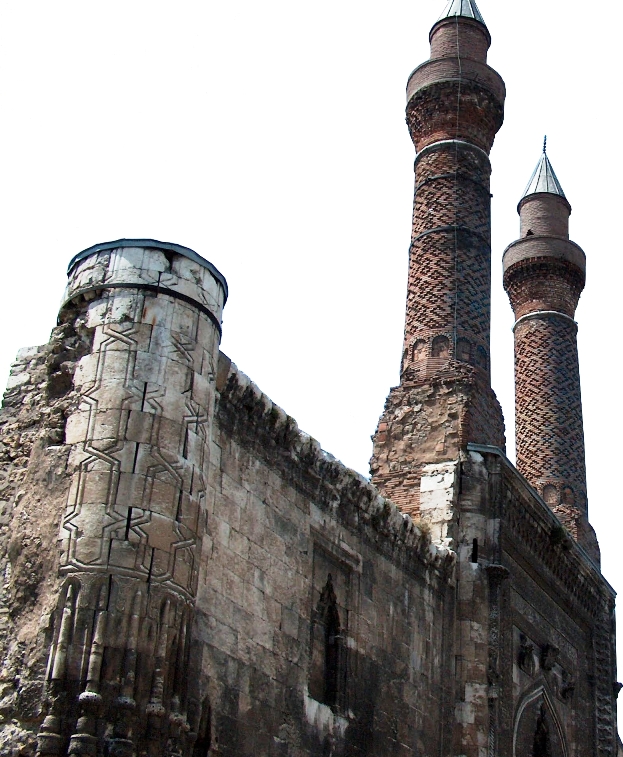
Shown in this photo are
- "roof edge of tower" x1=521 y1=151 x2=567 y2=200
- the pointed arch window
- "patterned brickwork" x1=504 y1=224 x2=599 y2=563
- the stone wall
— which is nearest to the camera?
the stone wall

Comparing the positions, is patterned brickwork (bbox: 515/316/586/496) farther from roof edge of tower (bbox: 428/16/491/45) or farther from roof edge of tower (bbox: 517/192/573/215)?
roof edge of tower (bbox: 428/16/491/45)

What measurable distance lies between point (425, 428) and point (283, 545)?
364 cm

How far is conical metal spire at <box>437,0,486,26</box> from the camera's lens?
1334 cm

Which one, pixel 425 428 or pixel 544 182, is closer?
pixel 425 428

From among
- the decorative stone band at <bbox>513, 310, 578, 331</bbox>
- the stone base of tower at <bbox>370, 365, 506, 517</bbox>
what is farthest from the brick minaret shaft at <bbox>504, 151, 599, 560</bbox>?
the stone base of tower at <bbox>370, 365, 506, 517</bbox>

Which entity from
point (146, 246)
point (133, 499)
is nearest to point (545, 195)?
point (146, 246)

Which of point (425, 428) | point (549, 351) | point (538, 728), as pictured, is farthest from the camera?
point (549, 351)

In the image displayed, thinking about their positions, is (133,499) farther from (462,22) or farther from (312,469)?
(462,22)

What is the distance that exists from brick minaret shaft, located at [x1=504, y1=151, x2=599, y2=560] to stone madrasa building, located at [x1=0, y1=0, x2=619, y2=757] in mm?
1838

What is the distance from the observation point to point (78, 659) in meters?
5.10

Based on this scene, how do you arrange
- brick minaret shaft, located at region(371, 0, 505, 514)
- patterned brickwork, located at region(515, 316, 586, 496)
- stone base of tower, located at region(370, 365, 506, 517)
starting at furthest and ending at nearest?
patterned brickwork, located at region(515, 316, 586, 496), brick minaret shaft, located at region(371, 0, 505, 514), stone base of tower, located at region(370, 365, 506, 517)

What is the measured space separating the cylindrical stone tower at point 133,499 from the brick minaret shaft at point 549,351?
8.77m

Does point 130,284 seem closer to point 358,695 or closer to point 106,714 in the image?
point 106,714

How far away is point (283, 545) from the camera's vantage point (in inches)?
281
